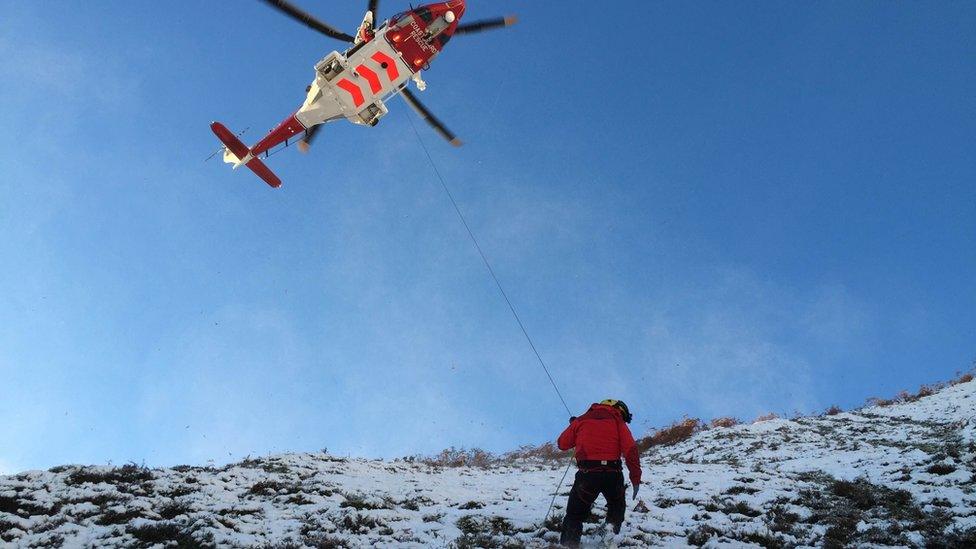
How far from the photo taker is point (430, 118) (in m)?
19.5

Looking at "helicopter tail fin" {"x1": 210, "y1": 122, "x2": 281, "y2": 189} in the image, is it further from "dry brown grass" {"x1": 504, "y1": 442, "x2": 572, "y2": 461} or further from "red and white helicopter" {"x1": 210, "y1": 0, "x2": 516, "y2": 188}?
"dry brown grass" {"x1": 504, "y1": 442, "x2": 572, "y2": 461}

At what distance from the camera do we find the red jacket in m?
8.30

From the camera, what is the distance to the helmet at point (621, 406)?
8836 millimetres

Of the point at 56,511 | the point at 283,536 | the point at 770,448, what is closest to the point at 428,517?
the point at 283,536

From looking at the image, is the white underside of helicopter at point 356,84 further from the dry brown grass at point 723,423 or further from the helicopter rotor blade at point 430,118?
the dry brown grass at point 723,423

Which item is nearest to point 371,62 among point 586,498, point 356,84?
point 356,84

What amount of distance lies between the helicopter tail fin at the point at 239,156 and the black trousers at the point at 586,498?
599 inches

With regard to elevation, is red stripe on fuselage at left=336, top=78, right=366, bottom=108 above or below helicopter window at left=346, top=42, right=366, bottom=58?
below

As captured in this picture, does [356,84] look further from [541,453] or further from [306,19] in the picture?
[541,453]

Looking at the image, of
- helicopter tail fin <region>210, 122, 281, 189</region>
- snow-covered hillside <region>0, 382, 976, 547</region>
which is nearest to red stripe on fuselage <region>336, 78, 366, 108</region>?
helicopter tail fin <region>210, 122, 281, 189</region>

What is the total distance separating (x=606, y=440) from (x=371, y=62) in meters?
13.1

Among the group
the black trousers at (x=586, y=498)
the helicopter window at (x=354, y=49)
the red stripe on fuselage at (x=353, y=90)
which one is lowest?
the black trousers at (x=586, y=498)

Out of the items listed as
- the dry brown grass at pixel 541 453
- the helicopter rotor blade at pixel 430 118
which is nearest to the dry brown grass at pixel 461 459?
the dry brown grass at pixel 541 453

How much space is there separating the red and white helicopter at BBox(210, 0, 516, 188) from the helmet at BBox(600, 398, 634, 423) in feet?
40.2
